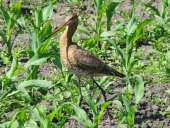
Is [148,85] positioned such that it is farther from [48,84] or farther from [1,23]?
[1,23]

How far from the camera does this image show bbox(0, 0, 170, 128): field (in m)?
6.39

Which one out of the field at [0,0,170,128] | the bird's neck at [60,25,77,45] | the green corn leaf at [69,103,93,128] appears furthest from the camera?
the bird's neck at [60,25,77,45]

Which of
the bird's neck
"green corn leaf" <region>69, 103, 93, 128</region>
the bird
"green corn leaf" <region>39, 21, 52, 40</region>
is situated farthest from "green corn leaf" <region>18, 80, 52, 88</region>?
"green corn leaf" <region>39, 21, 52, 40</region>

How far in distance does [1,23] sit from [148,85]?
119 inches

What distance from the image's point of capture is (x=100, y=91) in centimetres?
753

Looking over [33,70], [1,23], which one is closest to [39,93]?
[33,70]

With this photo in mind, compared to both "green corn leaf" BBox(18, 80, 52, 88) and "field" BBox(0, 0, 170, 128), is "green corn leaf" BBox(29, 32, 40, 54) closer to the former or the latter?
"field" BBox(0, 0, 170, 128)

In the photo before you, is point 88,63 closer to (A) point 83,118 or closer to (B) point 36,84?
(B) point 36,84

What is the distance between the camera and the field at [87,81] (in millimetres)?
6388

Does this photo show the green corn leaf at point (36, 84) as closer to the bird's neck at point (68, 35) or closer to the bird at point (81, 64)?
the bird at point (81, 64)

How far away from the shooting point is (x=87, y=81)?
26.3ft

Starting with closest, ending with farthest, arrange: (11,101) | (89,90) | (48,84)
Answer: (48,84), (11,101), (89,90)

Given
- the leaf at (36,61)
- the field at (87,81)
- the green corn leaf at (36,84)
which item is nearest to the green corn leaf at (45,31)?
the field at (87,81)

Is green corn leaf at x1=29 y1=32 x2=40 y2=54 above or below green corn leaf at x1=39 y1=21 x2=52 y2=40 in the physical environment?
below
